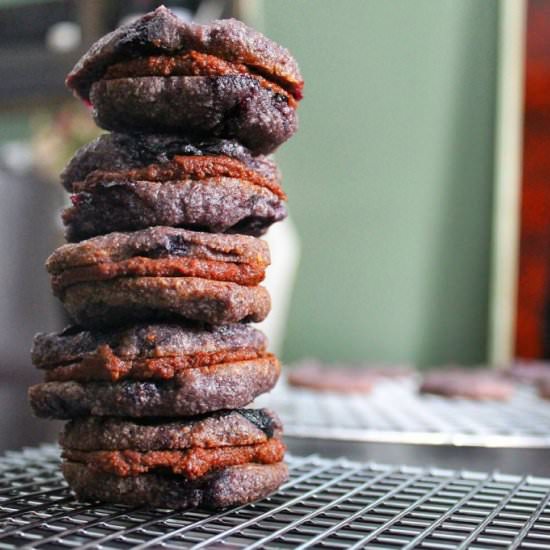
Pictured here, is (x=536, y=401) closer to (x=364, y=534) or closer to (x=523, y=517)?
(x=523, y=517)

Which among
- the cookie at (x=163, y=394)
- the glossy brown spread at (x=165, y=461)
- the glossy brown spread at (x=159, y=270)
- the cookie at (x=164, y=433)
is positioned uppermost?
the glossy brown spread at (x=159, y=270)

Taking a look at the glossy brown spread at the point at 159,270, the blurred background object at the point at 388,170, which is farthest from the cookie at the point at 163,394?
the blurred background object at the point at 388,170

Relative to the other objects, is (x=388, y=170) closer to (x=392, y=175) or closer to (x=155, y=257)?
(x=392, y=175)

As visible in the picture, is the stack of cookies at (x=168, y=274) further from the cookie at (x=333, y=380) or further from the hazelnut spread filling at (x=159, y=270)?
the cookie at (x=333, y=380)

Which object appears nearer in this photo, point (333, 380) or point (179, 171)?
point (179, 171)

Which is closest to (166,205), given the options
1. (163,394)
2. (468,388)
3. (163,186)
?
(163,186)

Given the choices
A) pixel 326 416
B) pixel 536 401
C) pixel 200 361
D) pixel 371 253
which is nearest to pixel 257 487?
pixel 200 361
